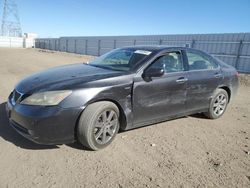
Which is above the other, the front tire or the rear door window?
the rear door window

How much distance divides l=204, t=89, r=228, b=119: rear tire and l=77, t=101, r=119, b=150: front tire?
2.50 m

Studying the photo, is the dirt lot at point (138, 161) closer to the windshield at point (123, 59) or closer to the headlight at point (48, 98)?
the headlight at point (48, 98)

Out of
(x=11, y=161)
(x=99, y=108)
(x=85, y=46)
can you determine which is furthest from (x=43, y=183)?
(x=85, y=46)

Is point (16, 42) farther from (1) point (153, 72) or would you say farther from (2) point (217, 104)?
(1) point (153, 72)

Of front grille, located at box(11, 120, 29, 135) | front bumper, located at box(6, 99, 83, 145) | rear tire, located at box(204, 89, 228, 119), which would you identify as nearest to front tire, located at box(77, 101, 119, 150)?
front bumper, located at box(6, 99, 83, 145)

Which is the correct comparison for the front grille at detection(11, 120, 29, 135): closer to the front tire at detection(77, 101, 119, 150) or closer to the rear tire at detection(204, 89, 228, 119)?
the front tire at detection(77, 101, 119, 150)

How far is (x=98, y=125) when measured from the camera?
12.0ft

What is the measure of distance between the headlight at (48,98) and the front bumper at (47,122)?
0.20 feet

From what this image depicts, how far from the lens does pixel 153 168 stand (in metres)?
3.29

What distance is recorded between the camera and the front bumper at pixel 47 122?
3.25m

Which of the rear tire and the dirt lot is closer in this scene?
the dirt lot

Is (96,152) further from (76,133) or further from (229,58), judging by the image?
(229,58)

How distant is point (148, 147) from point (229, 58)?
1503 centimetres

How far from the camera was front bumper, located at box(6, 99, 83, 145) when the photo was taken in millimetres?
3246
